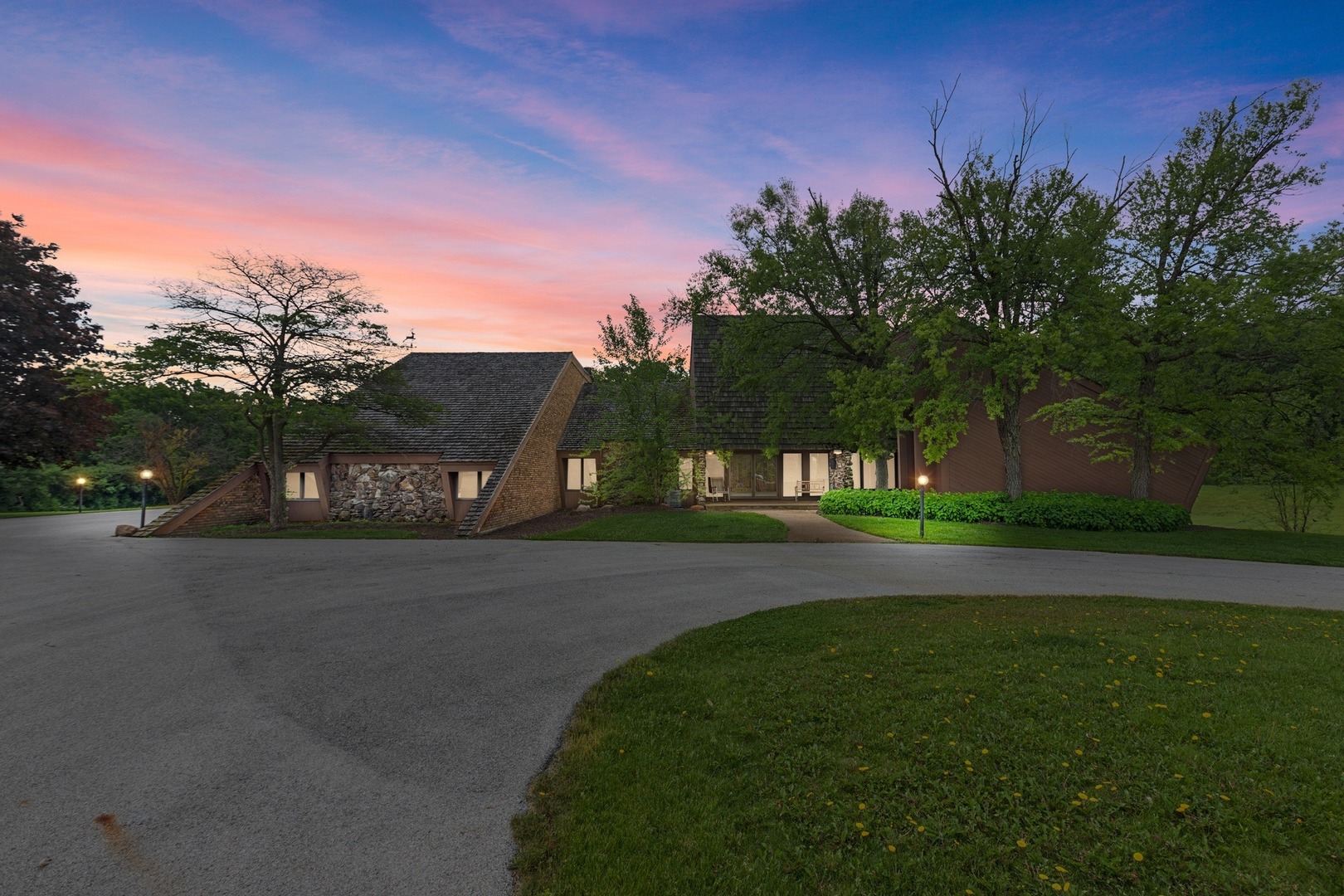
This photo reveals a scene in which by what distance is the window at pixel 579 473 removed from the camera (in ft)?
88.2

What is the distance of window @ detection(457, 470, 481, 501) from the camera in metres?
23.7

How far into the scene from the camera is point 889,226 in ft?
69.6

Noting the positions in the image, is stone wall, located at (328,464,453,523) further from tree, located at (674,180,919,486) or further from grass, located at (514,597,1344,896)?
grass, located at (514,597,1344,896)

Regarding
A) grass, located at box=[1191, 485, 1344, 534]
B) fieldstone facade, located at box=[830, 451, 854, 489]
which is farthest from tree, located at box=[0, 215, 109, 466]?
grass, located at box=[1191, 485, 1344, 534]

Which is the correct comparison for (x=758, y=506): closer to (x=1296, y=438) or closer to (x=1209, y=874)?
(x=1296, y=438)

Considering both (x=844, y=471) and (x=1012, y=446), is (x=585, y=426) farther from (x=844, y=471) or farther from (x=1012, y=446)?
(x=1012, y=446)

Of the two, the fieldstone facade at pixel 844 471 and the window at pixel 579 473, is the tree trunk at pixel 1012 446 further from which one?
the window at pixel 579 473

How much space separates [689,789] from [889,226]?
21.7 metres

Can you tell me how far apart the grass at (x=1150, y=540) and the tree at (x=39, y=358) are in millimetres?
28538

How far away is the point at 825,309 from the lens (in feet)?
72.5

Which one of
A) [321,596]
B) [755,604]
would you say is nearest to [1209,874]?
[755,604]

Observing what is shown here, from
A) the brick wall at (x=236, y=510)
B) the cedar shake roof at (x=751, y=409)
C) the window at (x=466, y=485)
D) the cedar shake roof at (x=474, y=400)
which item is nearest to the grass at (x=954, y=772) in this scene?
the cedar shake roof at (x=751, y=409)

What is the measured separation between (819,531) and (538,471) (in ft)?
39.2

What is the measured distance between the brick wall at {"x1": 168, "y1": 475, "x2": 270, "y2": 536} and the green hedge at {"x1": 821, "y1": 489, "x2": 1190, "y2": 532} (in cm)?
2387
